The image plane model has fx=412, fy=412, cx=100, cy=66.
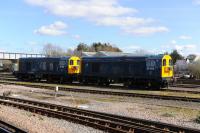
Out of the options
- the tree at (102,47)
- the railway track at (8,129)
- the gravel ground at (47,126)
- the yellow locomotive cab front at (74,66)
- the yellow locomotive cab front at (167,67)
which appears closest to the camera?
the railway track at (8,129)

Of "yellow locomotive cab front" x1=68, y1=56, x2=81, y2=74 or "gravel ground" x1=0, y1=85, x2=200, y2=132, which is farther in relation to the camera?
"yellow locomotive cab front" x1=68, y1=56, x2=81, y2=74

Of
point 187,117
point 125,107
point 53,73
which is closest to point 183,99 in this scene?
point 125,107

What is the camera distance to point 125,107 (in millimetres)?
22812

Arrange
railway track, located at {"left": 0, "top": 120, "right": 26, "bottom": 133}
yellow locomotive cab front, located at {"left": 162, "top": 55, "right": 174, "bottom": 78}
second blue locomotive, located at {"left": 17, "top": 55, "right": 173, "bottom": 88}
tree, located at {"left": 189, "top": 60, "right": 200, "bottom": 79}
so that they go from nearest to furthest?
railway track, located at {"left": 0, "top": 120, "right": 26, "bottom": 133}
yellow locomotive cab front, located at {"left": 162, "top": 55, "right": 174, "bottom": 78}
second blue locomotive, located at {"left": 17, "top": 55, "right": 173, "bottom": 88}
tree, located at {"left": 189, "top": 60, "right": 200, "bottom": 79}

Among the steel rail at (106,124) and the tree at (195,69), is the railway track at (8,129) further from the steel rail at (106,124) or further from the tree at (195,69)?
the tree at (195,69)

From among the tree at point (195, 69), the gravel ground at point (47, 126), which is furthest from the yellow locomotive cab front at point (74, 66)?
the gravel ground at point (47, 126)

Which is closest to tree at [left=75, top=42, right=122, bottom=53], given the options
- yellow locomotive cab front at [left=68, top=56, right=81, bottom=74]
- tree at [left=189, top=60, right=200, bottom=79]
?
tree at [left=189, top=60, right=200, bottom=79]

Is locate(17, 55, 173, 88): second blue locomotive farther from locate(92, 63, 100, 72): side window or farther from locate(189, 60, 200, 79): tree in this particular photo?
locate(189, 60, 200, 79): tree

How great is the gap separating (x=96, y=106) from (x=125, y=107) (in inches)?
69.5

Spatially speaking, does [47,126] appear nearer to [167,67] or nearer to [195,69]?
[167,67]

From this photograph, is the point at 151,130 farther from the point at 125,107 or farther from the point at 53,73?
the point at 53,73

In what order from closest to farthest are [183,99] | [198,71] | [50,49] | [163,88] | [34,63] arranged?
[183,99]
[163,88]
[34,63]
[198,71]
[50,49]

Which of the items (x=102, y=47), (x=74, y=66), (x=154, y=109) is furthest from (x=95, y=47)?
(x=154, y=109)

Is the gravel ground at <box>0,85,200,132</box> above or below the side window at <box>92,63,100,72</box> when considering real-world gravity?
below
